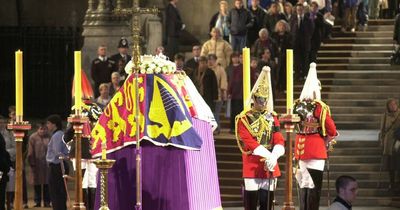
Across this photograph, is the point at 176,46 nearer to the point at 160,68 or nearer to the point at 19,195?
the point at 160,68

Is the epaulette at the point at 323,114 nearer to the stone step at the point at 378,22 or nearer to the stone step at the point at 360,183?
the stone step at the point at 360,183

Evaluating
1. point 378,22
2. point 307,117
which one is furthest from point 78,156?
A: point 378,22

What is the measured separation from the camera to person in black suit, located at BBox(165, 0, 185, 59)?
33875mm

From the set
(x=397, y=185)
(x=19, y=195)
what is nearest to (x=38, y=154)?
(x=397, y=185)

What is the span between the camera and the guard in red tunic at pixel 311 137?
75.7ft

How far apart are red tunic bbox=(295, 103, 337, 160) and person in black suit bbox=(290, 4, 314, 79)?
1011 cm

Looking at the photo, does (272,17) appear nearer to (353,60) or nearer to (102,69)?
(353,60)

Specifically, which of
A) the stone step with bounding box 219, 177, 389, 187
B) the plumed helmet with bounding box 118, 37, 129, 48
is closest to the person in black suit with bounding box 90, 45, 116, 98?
the plumed helmet with bounding box 118, 37, 129, 48

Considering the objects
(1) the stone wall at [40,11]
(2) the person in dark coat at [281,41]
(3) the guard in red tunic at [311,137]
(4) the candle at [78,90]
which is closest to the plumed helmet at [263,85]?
(3) the guard in red tunic at [311,137]

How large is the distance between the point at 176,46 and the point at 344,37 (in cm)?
418

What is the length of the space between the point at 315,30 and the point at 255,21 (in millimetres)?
1338

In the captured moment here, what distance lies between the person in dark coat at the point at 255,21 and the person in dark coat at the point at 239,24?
1.30 feet

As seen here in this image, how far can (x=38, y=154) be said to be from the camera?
28.3 m

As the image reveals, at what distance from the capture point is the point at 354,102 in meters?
32.6
